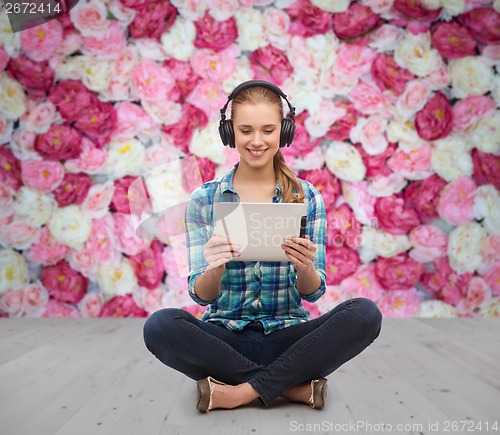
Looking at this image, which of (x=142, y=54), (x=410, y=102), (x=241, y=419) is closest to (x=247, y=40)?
(x=142, y=54)

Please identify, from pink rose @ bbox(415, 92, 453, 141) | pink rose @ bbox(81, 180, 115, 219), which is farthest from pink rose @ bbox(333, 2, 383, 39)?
pink rose @ bbox(81, 180, 115, 219)

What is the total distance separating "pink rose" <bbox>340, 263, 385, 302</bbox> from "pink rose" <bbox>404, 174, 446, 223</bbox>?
1.24ft

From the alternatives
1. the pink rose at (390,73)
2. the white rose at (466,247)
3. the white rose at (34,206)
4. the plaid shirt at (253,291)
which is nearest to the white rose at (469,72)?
the pink rose at (390,73)

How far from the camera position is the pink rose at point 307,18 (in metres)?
2.86

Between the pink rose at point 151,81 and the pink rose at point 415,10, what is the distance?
1.20 meters

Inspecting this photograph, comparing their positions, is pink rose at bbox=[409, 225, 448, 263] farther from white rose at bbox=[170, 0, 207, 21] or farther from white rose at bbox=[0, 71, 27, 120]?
white rose at bbox=[0, 71, 27, 120]

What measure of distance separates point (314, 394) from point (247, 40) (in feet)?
6.40

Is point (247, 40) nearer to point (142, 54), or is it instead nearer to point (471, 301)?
point (142, 54)

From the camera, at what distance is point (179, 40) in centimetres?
288

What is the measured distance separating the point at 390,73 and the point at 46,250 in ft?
6.42

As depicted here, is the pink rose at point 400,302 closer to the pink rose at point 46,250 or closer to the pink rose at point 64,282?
the pink rose at point 64,282

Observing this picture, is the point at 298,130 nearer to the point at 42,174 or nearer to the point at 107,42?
the point at 107,42

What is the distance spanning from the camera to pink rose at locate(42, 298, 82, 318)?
294 cm

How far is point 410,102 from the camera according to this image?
9.45 feet
